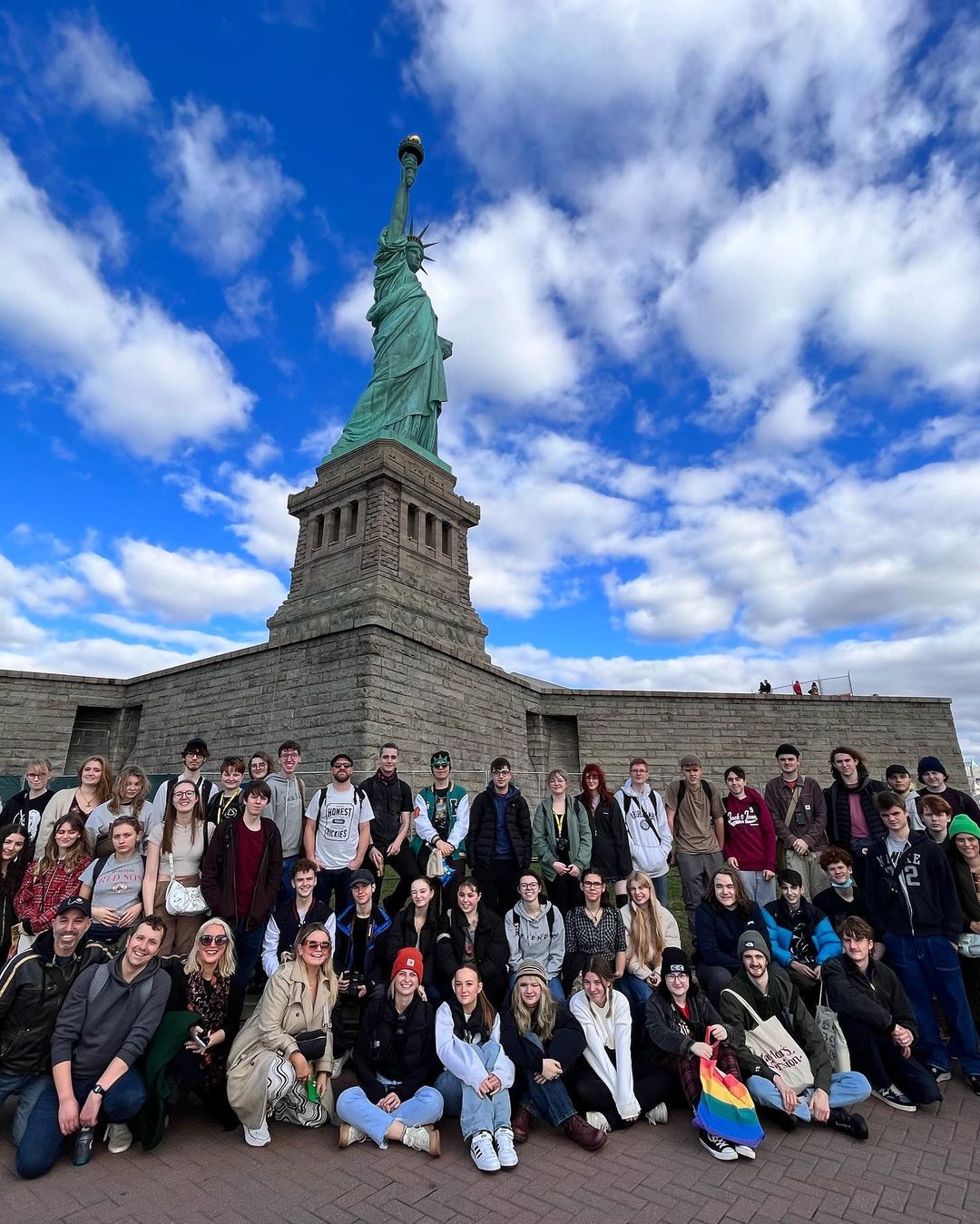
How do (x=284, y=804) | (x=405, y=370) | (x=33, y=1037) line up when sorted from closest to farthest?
(x=33, y=1037)
(x=284, y=804)
(x=405, y=370)

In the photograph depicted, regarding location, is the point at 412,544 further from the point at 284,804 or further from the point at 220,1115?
the point at 220,1115

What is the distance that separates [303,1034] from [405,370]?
75.9 feet

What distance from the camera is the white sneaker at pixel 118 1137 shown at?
12.5 feet

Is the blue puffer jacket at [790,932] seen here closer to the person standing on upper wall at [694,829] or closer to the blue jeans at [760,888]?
the blue jeans at [760,888]

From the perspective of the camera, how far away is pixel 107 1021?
3.93m

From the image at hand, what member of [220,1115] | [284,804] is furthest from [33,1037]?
[284,804]

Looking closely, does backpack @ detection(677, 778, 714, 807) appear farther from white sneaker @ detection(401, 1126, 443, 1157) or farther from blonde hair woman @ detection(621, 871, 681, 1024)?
white sneaker @ detection(401, 1126, 443, 1157)

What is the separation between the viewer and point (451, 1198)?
3369mm

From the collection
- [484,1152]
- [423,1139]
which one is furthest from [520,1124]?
[423,1139]

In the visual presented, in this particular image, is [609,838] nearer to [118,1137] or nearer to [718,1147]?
[718,1147]

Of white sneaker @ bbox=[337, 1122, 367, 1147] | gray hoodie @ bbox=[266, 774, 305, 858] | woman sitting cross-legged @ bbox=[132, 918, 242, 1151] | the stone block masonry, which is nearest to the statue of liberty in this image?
the stone block masonry

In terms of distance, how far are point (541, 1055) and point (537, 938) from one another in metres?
1.01

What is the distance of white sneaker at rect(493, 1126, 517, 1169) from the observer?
12.2ft

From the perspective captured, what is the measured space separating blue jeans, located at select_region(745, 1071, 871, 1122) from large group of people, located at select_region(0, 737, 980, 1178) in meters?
0.02
